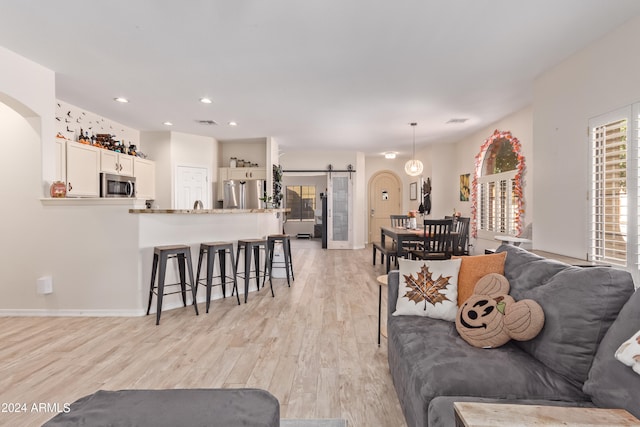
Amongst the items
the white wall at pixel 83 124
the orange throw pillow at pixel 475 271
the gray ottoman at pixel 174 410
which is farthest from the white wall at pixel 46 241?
the orange throw pillow at pixel 475 271

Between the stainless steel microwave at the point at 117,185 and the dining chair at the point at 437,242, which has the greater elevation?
the stainless steel microwave at the point at 117,185

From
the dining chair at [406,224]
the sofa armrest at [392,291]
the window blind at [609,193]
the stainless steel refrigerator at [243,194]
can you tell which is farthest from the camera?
the stainless steel refrigerator at [243,194]

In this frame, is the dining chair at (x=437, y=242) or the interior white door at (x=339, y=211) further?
the interior white door at (x=339, y=211)

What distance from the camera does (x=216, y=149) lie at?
7.22 metres

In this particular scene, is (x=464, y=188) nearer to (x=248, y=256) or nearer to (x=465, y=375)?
(x=248, y=256)

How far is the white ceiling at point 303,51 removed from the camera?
2469mm

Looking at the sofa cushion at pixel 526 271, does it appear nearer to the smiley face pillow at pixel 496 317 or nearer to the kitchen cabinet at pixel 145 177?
the smiley face pillow at pixel 496 317

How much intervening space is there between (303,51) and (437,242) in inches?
127

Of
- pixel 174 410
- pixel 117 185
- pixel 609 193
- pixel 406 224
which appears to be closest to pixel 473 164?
pixel 406 224

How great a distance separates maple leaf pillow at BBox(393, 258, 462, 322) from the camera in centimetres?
207

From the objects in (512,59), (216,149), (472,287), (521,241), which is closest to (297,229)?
(216,149)

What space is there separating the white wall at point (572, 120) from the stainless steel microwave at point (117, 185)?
5.76 metres

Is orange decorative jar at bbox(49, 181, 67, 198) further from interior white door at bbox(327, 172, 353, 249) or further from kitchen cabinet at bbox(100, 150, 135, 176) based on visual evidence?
interior white door at bbox(327, 172, 353, 249)

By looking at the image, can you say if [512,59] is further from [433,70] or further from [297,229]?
[297,229]
